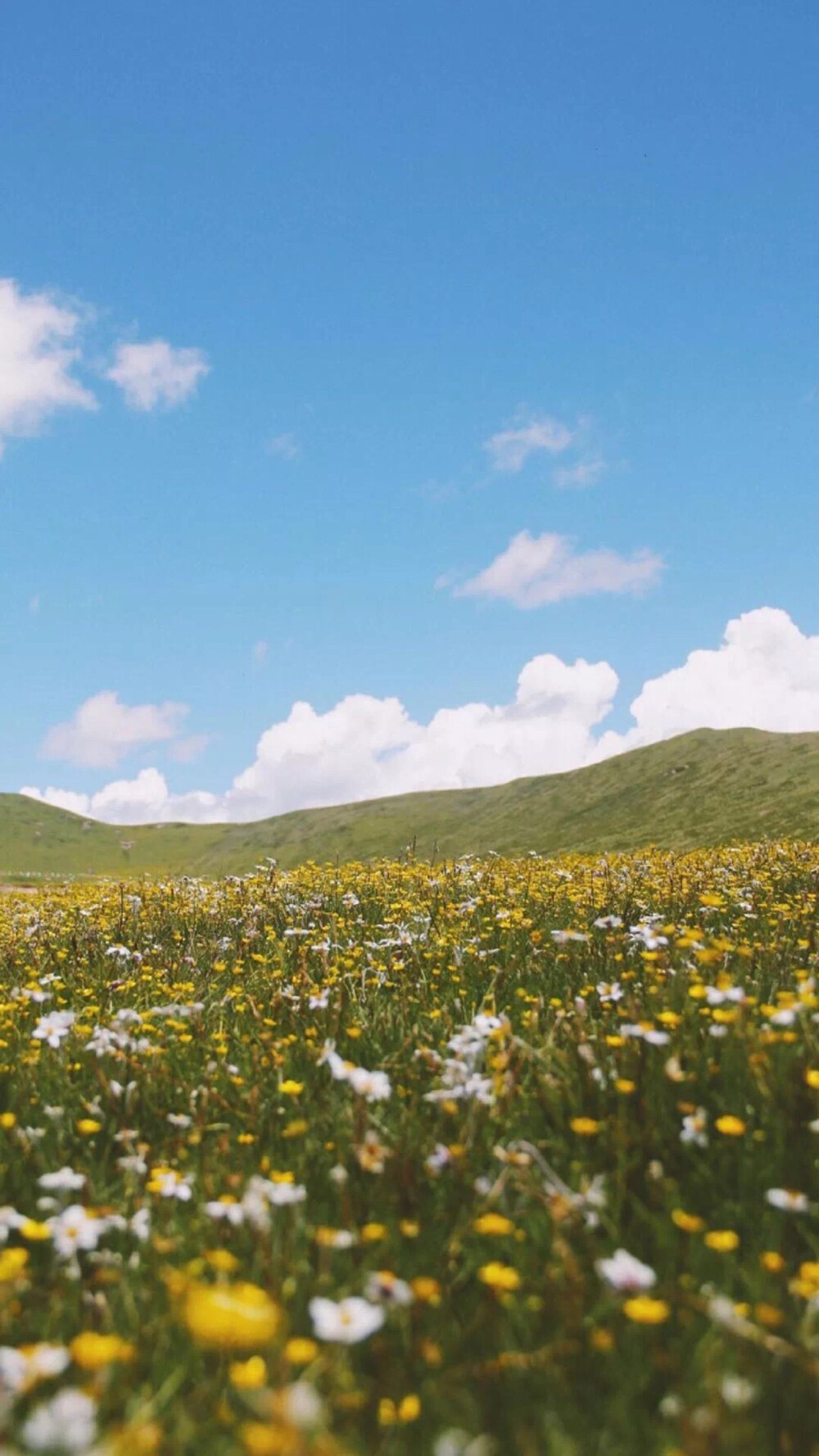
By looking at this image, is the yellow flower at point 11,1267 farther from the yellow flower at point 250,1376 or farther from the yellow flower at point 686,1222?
the yellow flower at point 686,1222

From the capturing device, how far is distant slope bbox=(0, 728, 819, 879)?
2490 inches

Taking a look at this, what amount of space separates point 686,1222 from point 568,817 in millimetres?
86189

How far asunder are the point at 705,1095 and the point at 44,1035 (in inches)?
136

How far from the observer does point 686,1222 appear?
2.95m

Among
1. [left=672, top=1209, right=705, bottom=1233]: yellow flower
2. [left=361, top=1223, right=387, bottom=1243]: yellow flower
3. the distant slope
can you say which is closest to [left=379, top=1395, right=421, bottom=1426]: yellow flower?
[left=361, top=1223, right=387, bottom=1243]: yellow flower

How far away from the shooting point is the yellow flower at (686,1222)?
2.93m

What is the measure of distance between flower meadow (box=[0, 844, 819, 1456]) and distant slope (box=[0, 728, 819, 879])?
2321 centimetres

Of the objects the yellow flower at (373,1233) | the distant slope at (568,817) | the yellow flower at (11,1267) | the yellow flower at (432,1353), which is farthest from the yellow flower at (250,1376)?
the distant slope at (568,817)

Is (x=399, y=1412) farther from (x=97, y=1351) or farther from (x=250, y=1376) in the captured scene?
(x=97, y=1351)

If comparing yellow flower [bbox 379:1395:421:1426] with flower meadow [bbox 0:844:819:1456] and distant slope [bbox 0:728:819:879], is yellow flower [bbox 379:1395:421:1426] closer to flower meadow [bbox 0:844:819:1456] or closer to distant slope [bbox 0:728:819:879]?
flower meadow [bbox 0:844:819:1456]

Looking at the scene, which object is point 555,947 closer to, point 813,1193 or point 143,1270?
point 813,1193

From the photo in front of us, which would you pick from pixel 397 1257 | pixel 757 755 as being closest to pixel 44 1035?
pixel 397 1257

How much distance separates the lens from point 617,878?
1216 centimetres

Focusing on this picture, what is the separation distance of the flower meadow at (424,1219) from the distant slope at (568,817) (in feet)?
76.1
